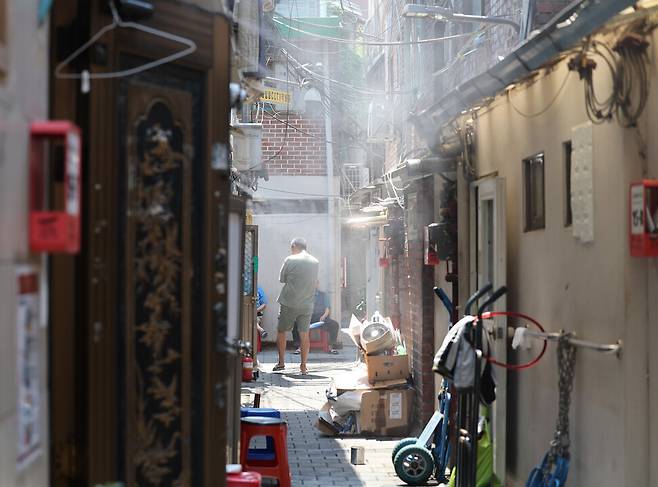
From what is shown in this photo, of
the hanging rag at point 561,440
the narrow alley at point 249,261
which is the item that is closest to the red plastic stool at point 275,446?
the narrow alley at point 249,261

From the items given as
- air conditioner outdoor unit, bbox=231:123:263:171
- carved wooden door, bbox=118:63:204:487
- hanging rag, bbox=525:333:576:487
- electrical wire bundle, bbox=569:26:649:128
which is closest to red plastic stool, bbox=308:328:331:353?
air conditioner outdoor unit, bbox=231:123:263:171

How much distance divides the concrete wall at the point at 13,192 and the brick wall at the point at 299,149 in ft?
68.9

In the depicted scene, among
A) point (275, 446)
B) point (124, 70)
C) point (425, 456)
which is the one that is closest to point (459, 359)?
point (275, 446)

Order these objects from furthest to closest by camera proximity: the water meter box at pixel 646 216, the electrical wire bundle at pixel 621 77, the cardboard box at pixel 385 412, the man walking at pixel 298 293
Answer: the man walking at pixel 298 293
the cardboard box at pixel 385 412
the electrical wire bundle at pixel 621 77
the water meter box at pixel 646 216

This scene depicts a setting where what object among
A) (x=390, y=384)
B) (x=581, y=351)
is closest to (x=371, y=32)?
(x=390, y=384)

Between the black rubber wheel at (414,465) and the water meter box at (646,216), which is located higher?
the water meter box at (646,216)

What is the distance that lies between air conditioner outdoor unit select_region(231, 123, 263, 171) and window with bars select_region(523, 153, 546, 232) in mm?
6842

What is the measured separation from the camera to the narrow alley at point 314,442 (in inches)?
411

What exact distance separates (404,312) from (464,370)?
702 centimetres

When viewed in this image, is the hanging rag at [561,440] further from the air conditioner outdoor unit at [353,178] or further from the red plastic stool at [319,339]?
the air conditioner outdoor unit at [353,178]

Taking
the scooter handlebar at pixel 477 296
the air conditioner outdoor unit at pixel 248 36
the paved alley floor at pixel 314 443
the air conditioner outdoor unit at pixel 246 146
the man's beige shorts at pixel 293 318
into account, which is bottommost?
the paved alley floor at pixel 314 443

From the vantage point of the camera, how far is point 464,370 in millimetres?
7719

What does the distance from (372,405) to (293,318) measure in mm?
5019

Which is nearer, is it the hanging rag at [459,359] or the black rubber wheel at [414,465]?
the hanging rag at [459,359]
